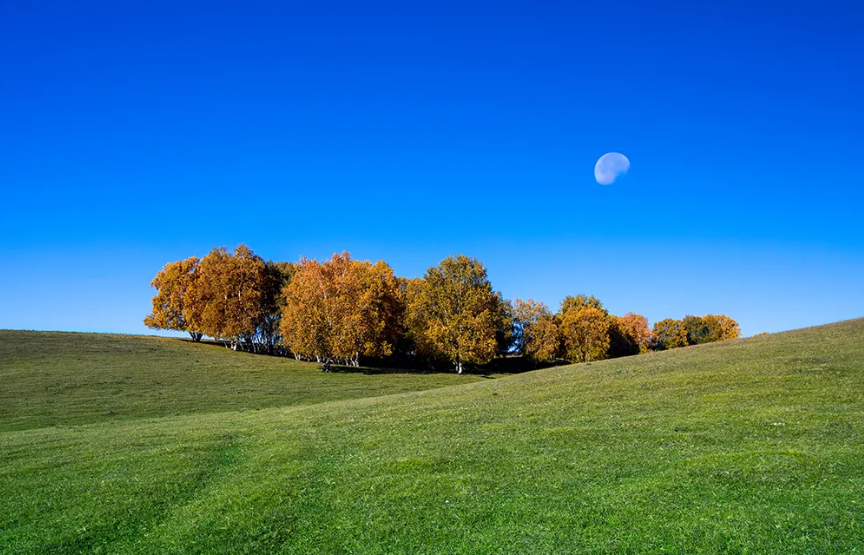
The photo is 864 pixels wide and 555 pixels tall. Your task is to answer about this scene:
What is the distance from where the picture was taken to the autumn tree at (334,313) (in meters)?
76.4

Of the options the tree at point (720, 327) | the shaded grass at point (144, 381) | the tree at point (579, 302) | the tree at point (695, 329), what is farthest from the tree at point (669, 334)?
the shaded grass at point (144, 381)

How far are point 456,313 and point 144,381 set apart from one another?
155 ft

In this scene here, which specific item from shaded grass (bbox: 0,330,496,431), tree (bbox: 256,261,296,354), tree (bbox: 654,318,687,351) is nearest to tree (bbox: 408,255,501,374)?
shaded grass (bbox: 0,330,496,431)

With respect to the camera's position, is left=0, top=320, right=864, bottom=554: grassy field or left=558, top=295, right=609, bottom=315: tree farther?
left=558, top=295, right=609, bottom=315: tree

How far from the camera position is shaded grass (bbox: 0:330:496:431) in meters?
43.9

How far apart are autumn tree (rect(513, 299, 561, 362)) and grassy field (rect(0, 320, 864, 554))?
76.6 meters

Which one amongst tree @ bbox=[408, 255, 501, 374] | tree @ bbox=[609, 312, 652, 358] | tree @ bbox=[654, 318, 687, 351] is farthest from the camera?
tree @ bbox=[654, 318, 687, 351]

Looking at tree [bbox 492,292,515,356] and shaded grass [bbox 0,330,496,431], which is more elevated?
tree [bbox 492,292,515,356]

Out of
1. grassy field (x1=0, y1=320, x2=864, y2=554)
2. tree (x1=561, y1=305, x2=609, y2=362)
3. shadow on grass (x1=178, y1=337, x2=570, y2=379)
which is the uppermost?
tree (x1=561, y1=305, x2=609, y2=362)

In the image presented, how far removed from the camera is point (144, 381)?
5856 centimetres

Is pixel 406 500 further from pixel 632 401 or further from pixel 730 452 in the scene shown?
pixel 632 401

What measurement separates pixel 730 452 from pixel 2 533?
21042mm

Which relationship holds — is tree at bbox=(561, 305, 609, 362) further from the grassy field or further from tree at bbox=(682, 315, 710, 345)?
the grassy field

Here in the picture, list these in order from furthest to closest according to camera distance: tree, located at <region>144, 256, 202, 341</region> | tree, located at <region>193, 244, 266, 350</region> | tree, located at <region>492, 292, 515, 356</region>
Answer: tree, located at <region>492, 292, 515, 356</region>
tree, located at <region>144, 256, 202, 341</region>
tree, located at <region>193, 244, 266, 350</region>
